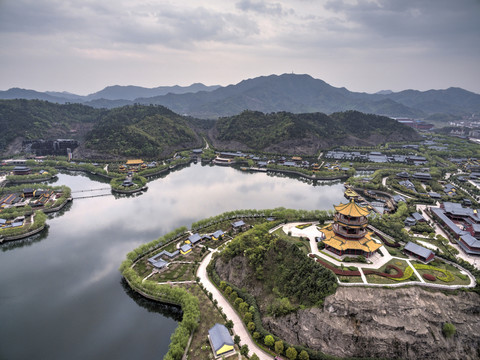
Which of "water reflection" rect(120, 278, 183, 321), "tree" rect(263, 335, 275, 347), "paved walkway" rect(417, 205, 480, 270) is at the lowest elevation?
"water reflection" rect(120, 278, 183, 321)

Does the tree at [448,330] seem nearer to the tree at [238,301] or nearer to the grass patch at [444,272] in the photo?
the grass patch at [444,272]

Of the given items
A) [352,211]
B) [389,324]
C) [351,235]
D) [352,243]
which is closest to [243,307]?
[389,324]

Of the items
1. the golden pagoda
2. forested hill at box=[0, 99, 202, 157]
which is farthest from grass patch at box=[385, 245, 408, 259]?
forested hill at box=[0, 99, 202, 157]

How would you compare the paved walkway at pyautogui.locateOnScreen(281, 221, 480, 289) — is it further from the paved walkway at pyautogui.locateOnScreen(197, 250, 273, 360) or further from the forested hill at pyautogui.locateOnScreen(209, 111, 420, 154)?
the forested hill at pyautogui.locateOnScreen(209, 111, 420, 154)

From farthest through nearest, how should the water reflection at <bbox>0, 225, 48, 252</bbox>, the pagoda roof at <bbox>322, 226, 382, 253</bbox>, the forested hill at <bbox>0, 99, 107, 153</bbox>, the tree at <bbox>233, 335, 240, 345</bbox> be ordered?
the forested hill at <bbox>0, 99, 107, 153</bbox>, the water reflection at <bbox>0, 225, 48, 252</bbox>, the pagoda roof at <bbox>322, 226, 382, 253</bbox>, the tree at <bbox>233, 335, 240, 345</bbox>

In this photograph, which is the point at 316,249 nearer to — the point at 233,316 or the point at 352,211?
the point at 352,211

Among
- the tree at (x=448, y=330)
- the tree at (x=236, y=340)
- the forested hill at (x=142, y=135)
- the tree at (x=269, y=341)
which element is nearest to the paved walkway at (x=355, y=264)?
the tree at (x=448, y=330)
